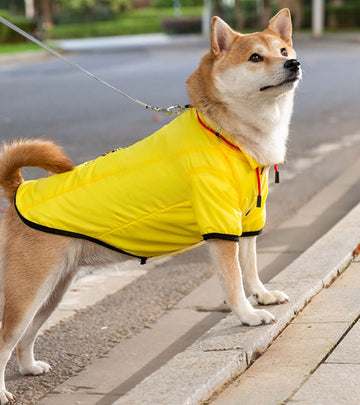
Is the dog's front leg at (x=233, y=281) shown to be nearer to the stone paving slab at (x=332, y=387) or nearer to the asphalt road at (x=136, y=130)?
the stone paving slab at (x=332, y=387)

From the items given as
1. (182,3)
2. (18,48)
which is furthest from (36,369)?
(182,3)

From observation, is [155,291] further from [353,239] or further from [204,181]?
[204,181]

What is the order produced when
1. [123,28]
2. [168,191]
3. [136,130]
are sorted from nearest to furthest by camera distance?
[168,191], [136,130], [123,28]

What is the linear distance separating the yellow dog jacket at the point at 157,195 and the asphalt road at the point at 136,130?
2.63ft

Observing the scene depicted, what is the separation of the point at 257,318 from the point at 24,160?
136cm

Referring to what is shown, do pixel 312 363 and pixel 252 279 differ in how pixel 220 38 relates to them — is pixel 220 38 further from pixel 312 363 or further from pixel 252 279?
pixel 312 363

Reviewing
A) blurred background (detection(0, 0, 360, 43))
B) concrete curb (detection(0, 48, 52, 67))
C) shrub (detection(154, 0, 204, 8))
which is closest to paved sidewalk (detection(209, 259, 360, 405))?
concrete curb (detection(0, 48, 52, 67))

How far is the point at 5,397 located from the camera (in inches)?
148

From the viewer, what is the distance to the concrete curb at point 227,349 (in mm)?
3247

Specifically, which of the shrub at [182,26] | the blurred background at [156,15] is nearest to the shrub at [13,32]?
the blurred background at [156,15]

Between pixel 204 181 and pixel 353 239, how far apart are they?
1749 mm

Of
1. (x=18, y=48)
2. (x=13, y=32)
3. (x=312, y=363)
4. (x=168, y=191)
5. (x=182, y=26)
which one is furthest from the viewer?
(x=182, y=26)

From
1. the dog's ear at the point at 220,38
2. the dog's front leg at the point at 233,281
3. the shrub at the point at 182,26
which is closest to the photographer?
the dog's front leg at the point at 233,281

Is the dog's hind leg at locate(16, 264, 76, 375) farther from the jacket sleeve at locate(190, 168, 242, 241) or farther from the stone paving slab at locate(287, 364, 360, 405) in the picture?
the stone paving slab at locate(287, 364, 360, 405)
